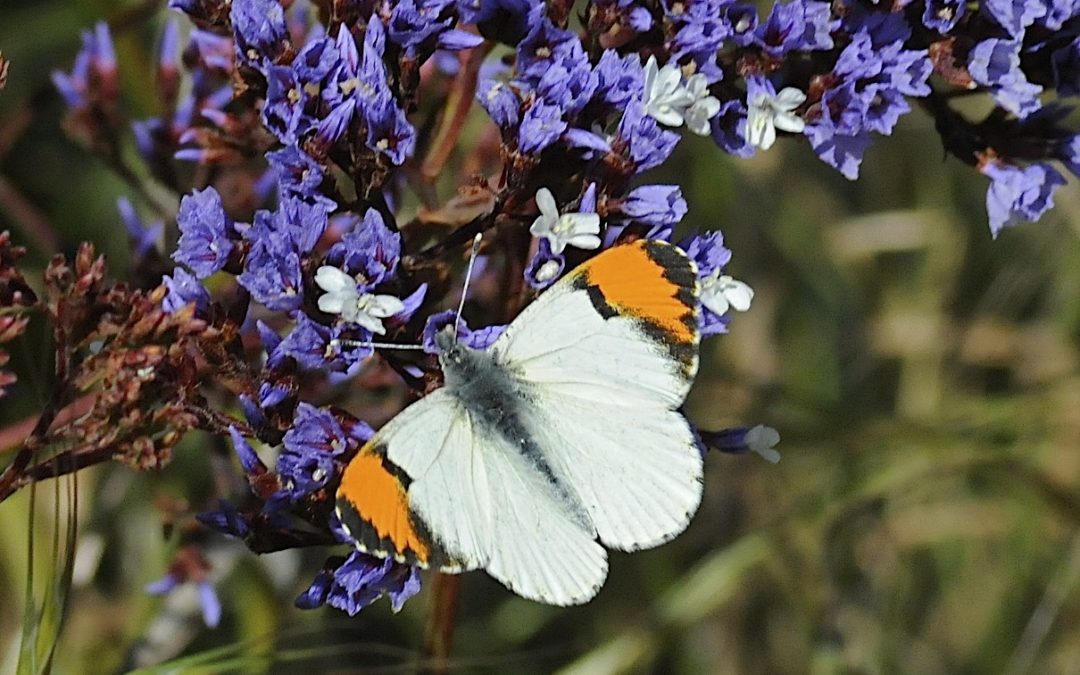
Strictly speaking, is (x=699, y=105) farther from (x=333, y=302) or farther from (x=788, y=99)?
(x=333, y=302)

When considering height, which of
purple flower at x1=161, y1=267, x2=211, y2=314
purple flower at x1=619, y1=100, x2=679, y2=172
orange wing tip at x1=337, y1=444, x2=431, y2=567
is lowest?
orange wing tip at x1=337, y1=444, x2=431, y2=567

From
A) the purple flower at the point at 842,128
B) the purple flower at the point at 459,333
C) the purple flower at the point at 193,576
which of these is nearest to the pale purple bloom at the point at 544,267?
the purple flower at the point at 459,333

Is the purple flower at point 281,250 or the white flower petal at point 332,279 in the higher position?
the purple flower at point 281,250

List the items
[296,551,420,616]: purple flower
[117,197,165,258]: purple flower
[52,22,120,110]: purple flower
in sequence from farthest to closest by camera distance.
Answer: [52,22,120,110]: purple flower, [117,197,165,258]: purple flower, [296,551,420,616]: purple flower

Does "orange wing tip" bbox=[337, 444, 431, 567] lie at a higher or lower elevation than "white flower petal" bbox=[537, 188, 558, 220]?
lower

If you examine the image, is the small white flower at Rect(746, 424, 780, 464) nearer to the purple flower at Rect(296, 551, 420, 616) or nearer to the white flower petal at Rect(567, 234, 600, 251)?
the white flower petal at Rect(567, 234, 600, 251)

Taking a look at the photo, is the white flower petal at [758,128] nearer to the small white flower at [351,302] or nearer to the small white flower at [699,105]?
the small white flower at [699,105]

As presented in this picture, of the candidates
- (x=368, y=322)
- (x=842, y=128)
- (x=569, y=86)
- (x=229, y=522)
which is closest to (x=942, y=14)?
(x=842, y=128)

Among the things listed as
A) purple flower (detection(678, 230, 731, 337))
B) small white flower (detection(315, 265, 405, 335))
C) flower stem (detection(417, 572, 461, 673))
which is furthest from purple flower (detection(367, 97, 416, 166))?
flower stem (detection(417, 572, 461, 673))
